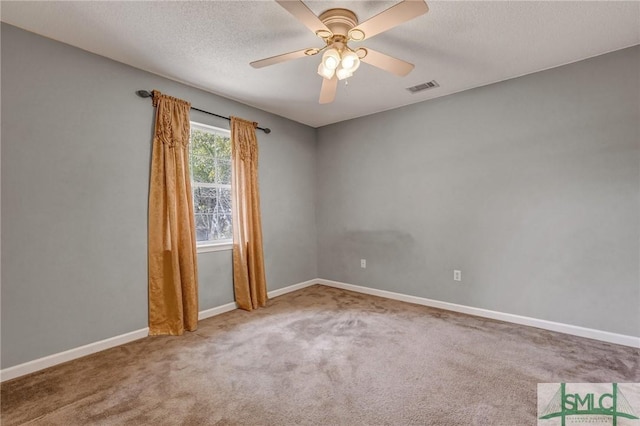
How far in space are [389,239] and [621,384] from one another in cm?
246

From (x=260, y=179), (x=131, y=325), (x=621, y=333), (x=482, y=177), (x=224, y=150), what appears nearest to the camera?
(x=621, y=333)

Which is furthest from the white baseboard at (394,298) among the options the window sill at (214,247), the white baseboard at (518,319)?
the window sill at (214,247)

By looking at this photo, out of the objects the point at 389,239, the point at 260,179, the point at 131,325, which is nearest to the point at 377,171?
the point at 389,239

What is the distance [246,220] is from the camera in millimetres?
3695

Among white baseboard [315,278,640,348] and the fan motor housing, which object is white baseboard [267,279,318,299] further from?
the fan motor housing

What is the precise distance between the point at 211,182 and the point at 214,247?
755 mm

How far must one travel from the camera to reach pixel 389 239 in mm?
4094

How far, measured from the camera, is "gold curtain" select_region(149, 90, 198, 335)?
290 centimetres

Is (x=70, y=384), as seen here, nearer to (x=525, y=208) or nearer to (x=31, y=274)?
(x=31, y=274)

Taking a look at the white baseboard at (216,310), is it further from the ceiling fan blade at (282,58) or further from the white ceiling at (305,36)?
the ceiling fan blade at (282,58)

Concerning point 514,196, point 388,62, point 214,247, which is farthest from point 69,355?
point 514,196

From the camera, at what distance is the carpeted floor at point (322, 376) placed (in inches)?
69.6

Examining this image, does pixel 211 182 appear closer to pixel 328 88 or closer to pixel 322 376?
pixel 328 88

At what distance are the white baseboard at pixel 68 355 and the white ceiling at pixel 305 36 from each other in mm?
2466
